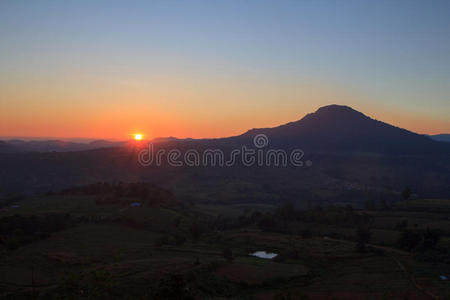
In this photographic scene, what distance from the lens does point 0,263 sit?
45.7m

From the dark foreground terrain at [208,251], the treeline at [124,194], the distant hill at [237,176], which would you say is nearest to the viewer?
the dark foreground terrain at [208,251]

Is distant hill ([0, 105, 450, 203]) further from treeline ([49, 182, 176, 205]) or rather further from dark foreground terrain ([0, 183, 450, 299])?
dark foreground terrain ([0, 183, 450, 299])

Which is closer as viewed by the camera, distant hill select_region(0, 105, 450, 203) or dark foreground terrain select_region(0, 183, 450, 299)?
dark foreground terrain select_region(0, 183, 450, 299)

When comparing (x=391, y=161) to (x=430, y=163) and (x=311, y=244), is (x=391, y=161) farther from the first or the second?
(x=311, y=244)

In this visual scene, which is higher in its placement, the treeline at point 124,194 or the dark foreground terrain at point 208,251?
the treeline at point 124,194

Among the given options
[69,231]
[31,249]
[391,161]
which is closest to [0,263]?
[31,249]

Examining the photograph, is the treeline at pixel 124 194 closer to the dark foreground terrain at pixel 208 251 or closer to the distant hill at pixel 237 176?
the dark foreground terrain at pixel 208 251

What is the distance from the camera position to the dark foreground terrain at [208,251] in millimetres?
36500

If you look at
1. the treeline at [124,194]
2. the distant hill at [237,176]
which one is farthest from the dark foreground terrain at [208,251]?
the distant hill at [237,176]

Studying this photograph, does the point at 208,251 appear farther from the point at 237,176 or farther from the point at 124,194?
the point at 237,176

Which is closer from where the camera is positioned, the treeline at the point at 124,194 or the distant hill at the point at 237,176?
the treeline at the point at 124,194

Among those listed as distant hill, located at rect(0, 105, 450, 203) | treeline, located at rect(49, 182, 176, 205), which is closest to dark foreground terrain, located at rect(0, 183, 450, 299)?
treeline, located at rect(49, 182, 176, 205)

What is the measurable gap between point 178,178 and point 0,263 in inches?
4482

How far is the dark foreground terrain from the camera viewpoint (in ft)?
120
